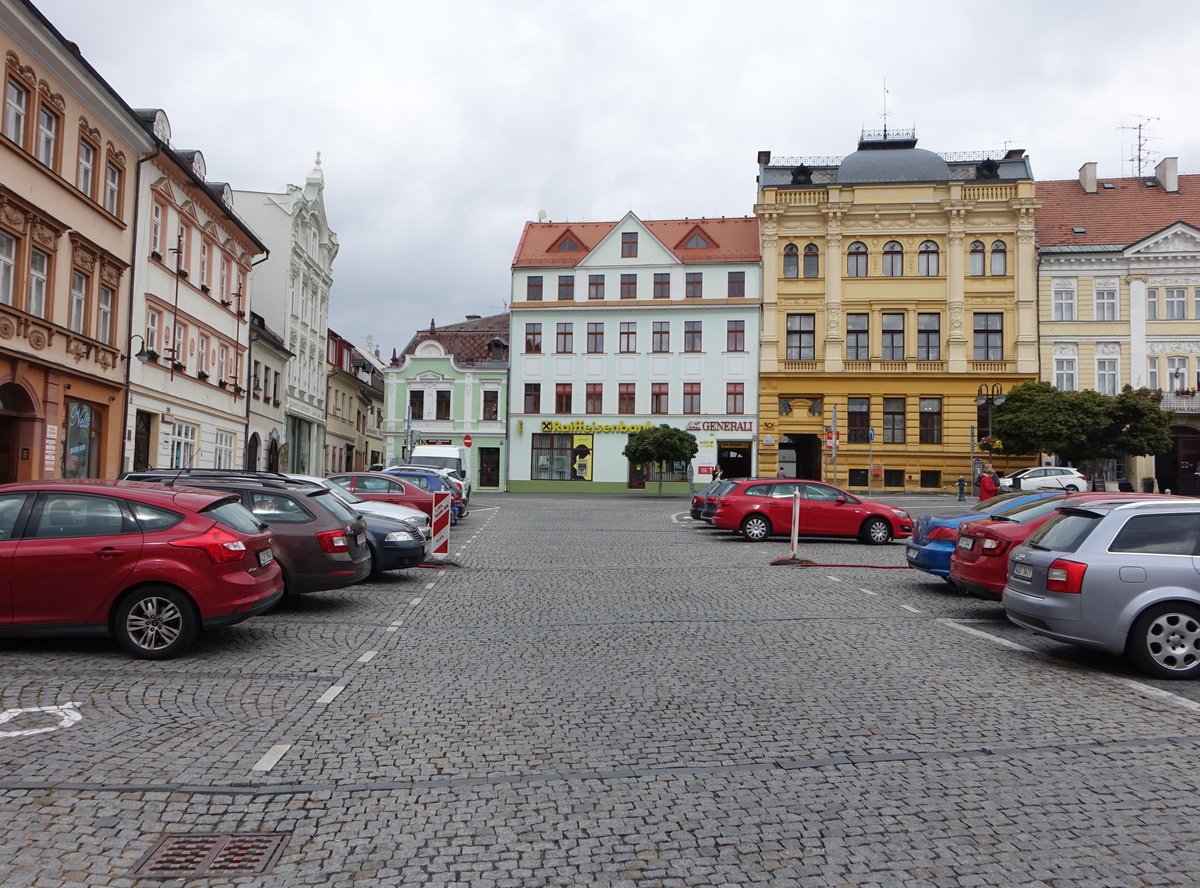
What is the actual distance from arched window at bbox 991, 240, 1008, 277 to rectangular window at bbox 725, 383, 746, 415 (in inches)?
594

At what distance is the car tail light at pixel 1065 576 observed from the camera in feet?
28.0

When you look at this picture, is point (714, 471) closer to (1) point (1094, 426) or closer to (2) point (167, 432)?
(1) point (1094, 426)

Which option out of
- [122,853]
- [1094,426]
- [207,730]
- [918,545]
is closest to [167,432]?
[918,545]

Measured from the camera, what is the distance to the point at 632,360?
58906 mm

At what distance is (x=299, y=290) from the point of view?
174 ft

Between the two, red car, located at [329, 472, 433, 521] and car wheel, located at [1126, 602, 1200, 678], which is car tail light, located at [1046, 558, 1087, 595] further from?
red car, located at [329, 472, 433, 521]

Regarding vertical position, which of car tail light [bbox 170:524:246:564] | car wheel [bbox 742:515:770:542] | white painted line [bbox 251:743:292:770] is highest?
car tail light [bbox 170:524:246:564]

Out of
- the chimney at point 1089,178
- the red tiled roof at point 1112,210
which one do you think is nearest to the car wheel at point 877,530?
the red tiled roof at point 1112,210

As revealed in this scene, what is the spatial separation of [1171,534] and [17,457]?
22411mm

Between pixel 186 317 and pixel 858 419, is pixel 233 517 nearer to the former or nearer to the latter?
pixel 186 317

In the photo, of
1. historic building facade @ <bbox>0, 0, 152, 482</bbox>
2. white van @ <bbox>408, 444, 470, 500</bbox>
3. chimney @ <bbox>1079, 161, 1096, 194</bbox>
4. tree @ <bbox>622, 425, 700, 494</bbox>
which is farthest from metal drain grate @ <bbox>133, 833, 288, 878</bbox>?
chimney @ <bbox>1079, 161, 1096, 194</bbox>

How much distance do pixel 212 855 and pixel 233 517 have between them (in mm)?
5607

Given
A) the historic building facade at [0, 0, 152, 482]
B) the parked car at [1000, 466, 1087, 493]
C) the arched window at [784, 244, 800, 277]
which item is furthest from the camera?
the arched window at [784, 244, 800, 277]

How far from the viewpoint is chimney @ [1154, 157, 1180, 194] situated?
190 ft
